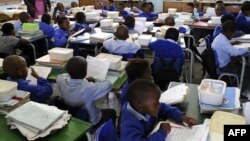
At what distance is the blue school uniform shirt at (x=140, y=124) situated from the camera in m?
1.33

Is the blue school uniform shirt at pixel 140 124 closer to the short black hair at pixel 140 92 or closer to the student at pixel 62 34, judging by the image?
the short black hair at pixel 140 92

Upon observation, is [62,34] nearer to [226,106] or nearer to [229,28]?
[229,28]

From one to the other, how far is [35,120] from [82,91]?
2.05 feet

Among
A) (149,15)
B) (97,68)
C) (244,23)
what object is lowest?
(97,68)

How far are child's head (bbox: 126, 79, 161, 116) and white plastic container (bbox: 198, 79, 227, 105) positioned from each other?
1.15 ft

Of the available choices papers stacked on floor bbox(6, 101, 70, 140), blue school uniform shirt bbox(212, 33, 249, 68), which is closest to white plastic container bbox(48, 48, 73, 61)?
papers stacked on floor bbox(6, 101, 70, 140)

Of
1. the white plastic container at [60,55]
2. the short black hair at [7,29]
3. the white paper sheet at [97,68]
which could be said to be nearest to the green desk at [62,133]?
the white paper sheet at [97,68]

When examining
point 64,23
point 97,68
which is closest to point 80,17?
point 64,23

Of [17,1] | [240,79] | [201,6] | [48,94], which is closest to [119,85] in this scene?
[48,94]

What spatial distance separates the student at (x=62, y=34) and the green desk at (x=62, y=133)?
2.18m

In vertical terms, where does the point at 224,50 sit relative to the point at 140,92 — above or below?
below

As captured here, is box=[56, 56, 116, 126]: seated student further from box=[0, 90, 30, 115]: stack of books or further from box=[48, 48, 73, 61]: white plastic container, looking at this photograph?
box=[48, 48, 73, 61]: white plastic container

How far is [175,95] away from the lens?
1.80 metres

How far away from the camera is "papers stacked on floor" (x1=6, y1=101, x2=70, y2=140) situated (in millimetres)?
1370
